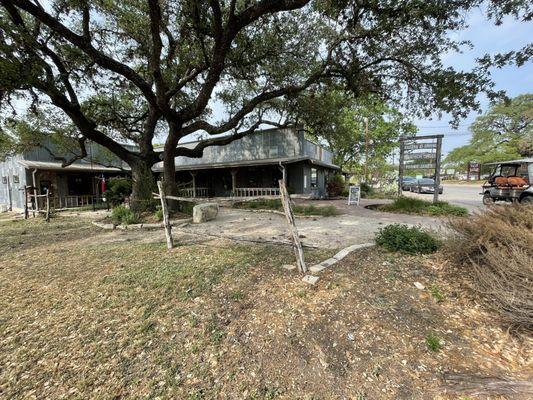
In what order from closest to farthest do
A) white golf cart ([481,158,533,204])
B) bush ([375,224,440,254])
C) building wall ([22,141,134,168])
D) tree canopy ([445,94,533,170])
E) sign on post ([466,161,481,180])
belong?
1. bush ([375,224,440,254])
2. white golf cart ([481,158,533,204])
3. building wall ([22,141,134,168])
4. tree canopy ([445,94,533,170])
5. sign on post ([466,161,481,180])

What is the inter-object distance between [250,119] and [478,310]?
1404cm

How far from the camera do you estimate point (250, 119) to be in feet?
48.7

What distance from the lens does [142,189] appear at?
954 cm

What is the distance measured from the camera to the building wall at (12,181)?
15516 mm

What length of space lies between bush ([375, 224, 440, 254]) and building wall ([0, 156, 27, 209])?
20.6 m

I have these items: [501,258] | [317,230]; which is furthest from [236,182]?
[501,258]

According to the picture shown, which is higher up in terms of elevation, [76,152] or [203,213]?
[76,152]

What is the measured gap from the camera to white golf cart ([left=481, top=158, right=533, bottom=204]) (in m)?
10.6

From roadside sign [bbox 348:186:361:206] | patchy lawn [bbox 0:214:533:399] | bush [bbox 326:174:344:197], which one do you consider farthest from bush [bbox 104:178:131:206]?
bush [bbox 326:174:344:197]

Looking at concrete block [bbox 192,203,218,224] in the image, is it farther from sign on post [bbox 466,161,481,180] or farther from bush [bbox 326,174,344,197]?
sign on post [bbox 466,161,481,180]

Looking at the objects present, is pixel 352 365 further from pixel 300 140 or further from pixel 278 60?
pixel 300 140

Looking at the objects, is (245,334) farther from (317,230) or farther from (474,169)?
(474,169)

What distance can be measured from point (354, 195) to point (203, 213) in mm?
8558

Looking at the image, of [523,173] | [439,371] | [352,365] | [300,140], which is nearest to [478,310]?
[439,371]
